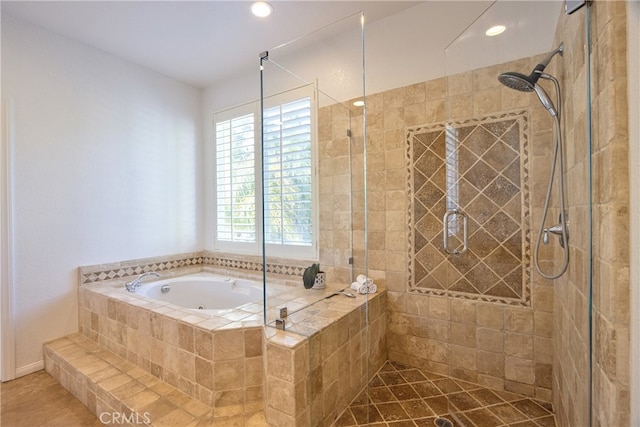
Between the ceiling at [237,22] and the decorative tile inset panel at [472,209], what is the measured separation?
1.69ft

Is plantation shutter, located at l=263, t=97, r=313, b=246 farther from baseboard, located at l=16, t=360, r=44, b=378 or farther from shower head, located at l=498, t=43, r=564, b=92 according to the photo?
baseboard, located at l=16, t=360, r=44, b=378

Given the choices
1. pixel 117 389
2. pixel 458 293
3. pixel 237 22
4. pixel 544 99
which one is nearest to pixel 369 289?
pixel 458 293

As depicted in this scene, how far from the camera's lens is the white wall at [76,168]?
2143mm

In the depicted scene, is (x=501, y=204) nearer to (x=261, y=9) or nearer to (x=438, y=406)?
(x=438, y=406)

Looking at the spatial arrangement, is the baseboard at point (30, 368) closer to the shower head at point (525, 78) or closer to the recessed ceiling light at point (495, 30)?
the shower head at point (525, 78)

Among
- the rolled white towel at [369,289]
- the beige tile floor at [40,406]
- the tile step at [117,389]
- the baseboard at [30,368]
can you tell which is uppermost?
the rolled white towel at [369,289]

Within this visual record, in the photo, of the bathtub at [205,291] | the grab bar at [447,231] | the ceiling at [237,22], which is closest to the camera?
the ceiling at [237,22]

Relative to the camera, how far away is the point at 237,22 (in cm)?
227

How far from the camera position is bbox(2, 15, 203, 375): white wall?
7.03 feet

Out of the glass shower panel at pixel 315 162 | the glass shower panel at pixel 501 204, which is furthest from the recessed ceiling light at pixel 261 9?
the glass shower panel at pixel 501 204

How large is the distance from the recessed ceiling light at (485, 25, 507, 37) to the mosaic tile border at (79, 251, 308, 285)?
2.17 m

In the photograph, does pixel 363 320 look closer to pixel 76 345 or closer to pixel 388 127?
pixel 388 127

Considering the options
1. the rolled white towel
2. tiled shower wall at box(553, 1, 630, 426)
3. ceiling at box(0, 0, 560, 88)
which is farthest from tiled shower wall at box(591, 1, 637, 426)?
the rolled white towel

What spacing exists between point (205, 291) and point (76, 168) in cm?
159
